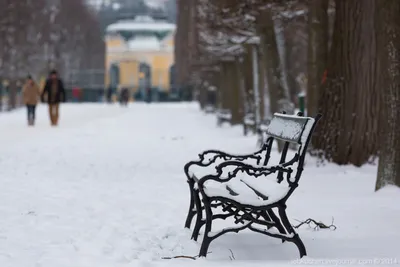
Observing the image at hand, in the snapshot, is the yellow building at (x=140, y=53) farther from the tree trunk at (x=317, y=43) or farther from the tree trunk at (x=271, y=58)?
the tree trunk at (x=317, y=43)

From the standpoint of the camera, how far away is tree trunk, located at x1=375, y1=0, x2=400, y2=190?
28.9ft

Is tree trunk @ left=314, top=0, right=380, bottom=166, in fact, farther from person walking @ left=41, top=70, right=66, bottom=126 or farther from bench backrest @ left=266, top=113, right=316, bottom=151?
person walking @ left=41, top=70, right=66, bottom=126

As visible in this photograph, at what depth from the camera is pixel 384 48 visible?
900cm

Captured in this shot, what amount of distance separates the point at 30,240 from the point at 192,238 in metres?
1.24

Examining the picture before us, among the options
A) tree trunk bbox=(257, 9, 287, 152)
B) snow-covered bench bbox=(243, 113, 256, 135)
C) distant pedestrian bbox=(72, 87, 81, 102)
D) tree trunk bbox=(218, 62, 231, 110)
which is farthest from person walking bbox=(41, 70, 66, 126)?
distant pedestrian bbox=(72, 87, 81, 102)

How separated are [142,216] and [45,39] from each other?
54.2 meters

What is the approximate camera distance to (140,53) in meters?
104

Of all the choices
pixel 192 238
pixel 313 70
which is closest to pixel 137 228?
pixel 192 238

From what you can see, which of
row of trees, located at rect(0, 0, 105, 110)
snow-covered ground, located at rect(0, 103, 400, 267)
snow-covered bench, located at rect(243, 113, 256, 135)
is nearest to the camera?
snow-covered ground, located at rect(0, 103, 400, 267)

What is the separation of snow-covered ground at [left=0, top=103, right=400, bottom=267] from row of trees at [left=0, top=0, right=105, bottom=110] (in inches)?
1161

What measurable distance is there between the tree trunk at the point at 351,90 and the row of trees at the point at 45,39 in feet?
98.6

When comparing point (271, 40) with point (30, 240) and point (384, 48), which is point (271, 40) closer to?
point (384, 48)

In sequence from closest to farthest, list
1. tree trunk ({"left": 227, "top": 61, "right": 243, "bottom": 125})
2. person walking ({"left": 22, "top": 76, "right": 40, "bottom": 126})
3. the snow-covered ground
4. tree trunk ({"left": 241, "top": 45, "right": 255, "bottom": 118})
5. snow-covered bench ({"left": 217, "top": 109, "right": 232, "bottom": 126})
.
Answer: the snow-covered ground → tree trunk ({"left": 241, "top": 45, "right": 255, "bottom": 118}) → person walking ({"left": 22, "top": 76, "right": 40, "bottom": 126}) → tree trunk ({"left": 227, "top": 61, "right": 243, "bottom": 125}) → snow-covered bench ({"left": 217, "top": 109, "right": 232, "bottom": 126})

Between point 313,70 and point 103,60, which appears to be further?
point 103,60
